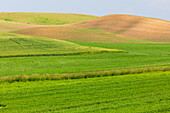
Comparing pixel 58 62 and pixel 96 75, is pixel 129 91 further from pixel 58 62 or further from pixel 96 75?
pixel 58 62

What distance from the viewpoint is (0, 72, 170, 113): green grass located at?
1109cm

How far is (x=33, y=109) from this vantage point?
11.1 m

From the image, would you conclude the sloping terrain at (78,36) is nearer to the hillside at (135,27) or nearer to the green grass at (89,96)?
the hillside at (135,27)

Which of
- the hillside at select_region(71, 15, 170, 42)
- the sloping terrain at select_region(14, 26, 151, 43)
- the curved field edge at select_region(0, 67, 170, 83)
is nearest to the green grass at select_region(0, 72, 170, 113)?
the curved field edge at select_region(0, 67, 170, 83)

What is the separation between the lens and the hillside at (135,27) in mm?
59969

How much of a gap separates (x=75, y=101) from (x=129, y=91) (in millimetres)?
3200

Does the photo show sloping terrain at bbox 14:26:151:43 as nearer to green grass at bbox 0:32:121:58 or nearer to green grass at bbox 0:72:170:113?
green grass at bbox 0:32:121:58

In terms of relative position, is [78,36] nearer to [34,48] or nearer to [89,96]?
[34,48]

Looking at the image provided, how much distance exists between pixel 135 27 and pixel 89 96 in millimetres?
56558

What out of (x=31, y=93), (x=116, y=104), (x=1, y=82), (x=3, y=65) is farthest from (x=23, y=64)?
(x=116, y=104)

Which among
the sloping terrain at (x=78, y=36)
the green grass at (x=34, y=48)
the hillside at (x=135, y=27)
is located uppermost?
the hillside at (x=135, y=27)

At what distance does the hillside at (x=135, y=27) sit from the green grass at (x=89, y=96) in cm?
4247

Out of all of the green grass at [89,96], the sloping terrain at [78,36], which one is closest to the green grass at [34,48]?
the sloping terrain at [78,36]

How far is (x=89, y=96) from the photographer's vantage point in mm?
13008
